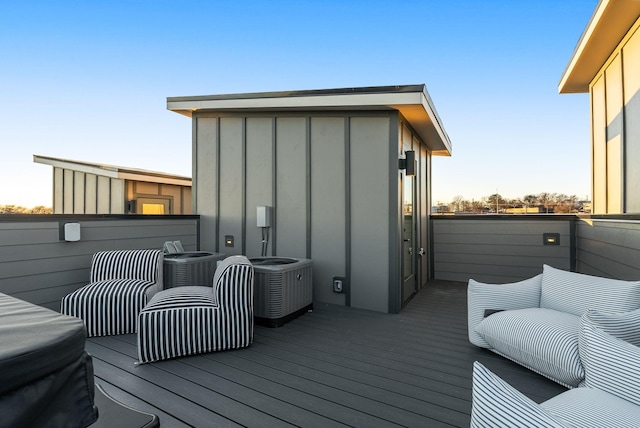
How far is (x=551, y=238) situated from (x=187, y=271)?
19.1 ft

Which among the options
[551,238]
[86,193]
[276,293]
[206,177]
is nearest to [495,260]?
[551,238]

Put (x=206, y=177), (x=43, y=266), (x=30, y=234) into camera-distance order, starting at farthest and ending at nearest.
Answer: (x=206, y=177) → (x=43, y=266) → (x=30, y=234)

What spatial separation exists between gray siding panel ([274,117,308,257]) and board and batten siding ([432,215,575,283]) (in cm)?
328

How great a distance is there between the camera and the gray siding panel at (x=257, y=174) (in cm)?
519

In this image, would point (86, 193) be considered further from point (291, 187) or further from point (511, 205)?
point (511, 205)

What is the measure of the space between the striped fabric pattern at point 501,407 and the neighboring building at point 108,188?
29.3 feet

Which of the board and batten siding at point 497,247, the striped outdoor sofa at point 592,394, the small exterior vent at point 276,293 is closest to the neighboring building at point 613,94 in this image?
the board and batten siding at point 497,247

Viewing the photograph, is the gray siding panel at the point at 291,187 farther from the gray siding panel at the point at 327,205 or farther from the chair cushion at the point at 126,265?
the chair cushion at the point at 126,265

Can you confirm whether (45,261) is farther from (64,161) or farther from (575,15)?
(575,15)

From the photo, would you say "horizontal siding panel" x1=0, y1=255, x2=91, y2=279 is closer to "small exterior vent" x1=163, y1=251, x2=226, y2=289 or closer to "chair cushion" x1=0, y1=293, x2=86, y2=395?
"small exterior vent" x1=163, y1=251, x2=226, y2=289

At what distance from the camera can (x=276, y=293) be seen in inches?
152

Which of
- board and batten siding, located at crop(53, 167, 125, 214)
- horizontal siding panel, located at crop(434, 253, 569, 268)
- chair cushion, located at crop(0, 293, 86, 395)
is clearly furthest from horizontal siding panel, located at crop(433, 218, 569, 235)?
board and batten siding, located at crop(53, 167, 125, 214)

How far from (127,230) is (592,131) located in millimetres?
7628

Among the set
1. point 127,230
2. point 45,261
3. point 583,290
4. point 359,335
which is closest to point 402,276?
point 359,335
